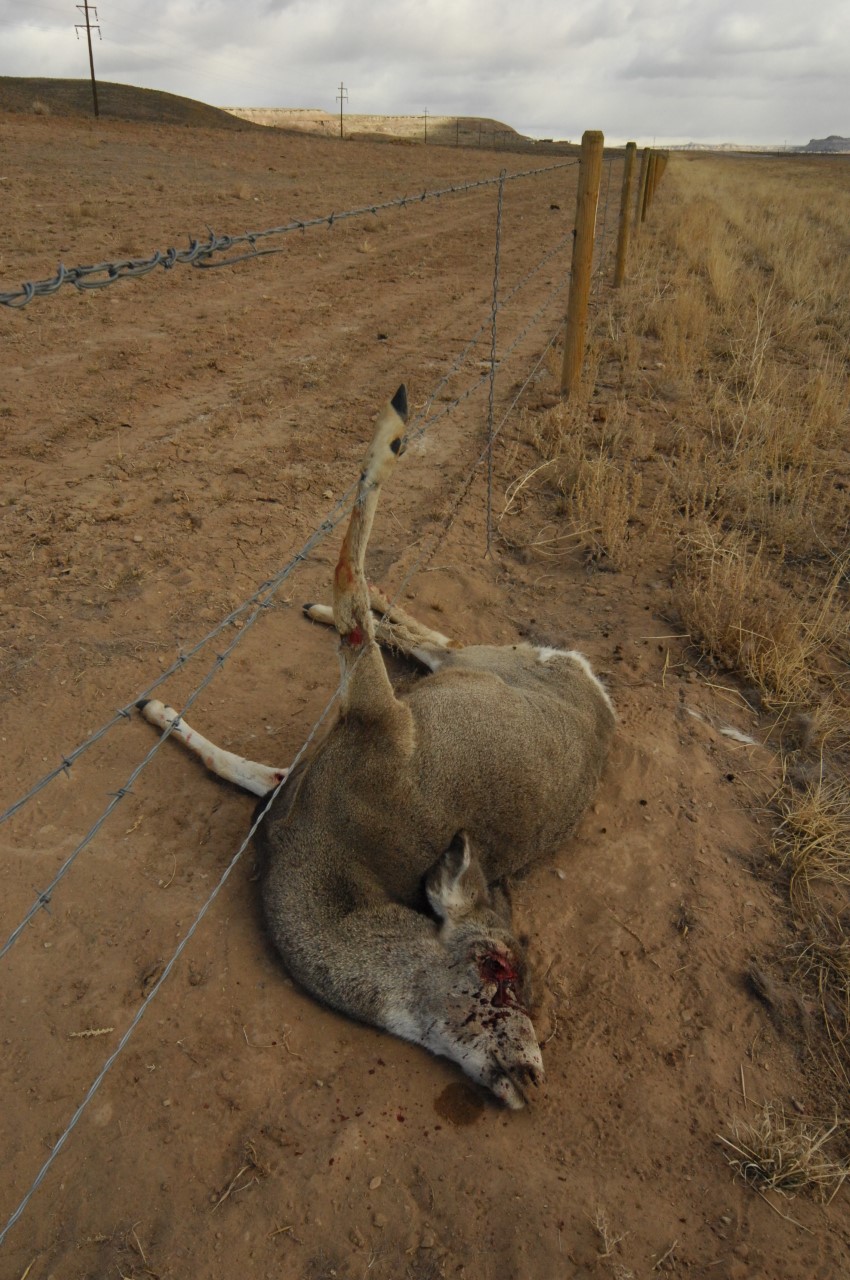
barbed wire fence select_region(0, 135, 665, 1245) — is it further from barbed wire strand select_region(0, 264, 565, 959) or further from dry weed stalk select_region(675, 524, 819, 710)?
dry weed stalk select_region(675, 524, 819, 710)

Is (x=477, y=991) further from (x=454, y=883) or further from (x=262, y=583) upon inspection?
(x=262, y=583)

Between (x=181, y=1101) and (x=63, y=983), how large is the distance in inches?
24.0

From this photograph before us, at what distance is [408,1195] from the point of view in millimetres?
2705

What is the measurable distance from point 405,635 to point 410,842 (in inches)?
66.6

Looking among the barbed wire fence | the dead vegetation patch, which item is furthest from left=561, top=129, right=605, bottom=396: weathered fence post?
the dead vegetation patch

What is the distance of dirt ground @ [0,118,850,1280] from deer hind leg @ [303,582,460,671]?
1.09 feet

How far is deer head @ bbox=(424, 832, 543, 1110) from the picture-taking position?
2.94 m

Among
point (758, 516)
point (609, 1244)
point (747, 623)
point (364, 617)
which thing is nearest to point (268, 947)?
point (364, 617)

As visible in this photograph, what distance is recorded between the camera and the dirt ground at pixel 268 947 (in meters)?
2.64

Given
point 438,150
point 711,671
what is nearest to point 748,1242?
point 711,671

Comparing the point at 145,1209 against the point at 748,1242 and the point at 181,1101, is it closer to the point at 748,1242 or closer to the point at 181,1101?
the point at 181,1101

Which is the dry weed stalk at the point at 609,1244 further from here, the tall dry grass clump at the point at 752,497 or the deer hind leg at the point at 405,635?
the deer hind leg at the point at 405,635

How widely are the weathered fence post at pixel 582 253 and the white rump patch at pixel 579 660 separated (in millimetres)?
4062

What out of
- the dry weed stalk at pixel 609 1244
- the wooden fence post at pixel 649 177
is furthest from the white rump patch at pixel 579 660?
the wooden fence post at pixel 649 177
